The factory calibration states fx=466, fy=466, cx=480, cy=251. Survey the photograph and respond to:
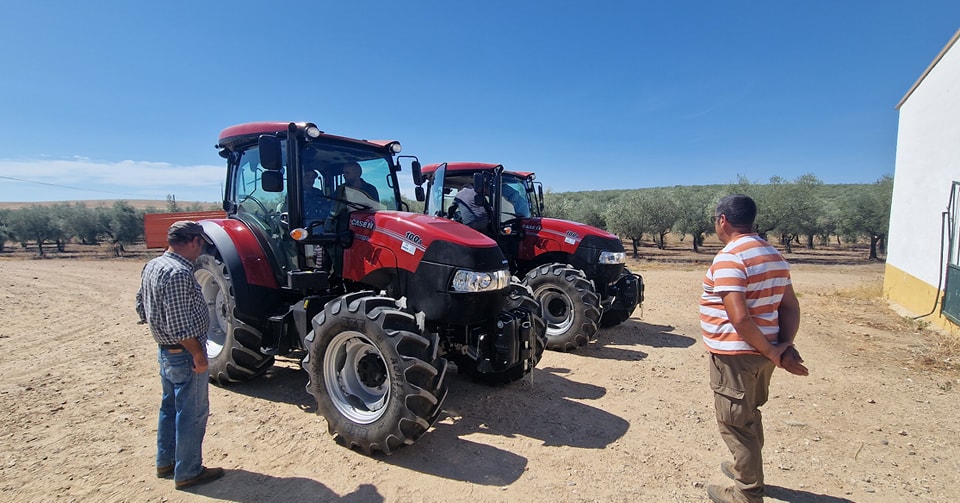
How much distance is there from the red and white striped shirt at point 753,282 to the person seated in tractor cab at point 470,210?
4099mm

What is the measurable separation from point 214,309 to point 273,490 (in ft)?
8.73

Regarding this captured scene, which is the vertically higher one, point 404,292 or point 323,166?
point 323,166

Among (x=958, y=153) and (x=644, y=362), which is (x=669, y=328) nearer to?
(x=644, y=362)

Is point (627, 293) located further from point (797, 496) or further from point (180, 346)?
point (180, 346)

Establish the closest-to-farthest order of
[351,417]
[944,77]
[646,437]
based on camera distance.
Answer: [351,417] → [646,437] → [944,77]

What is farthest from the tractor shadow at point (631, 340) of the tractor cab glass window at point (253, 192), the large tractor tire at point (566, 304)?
the tractor cab glass window at point (253, 192)

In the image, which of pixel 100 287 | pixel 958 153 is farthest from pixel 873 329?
pixel 100 287

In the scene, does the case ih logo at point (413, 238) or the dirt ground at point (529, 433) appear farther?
the case ih logo at point (413, 238)

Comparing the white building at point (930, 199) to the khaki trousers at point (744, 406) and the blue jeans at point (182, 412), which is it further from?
the blue jeans at point (182, 412)

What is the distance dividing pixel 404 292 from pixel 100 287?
40.5ft

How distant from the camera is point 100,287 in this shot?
12102 millimetres

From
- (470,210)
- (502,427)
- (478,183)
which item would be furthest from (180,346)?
(470,210)

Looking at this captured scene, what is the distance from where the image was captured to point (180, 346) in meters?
2.84

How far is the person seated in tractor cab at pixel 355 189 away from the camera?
14.7 feet
